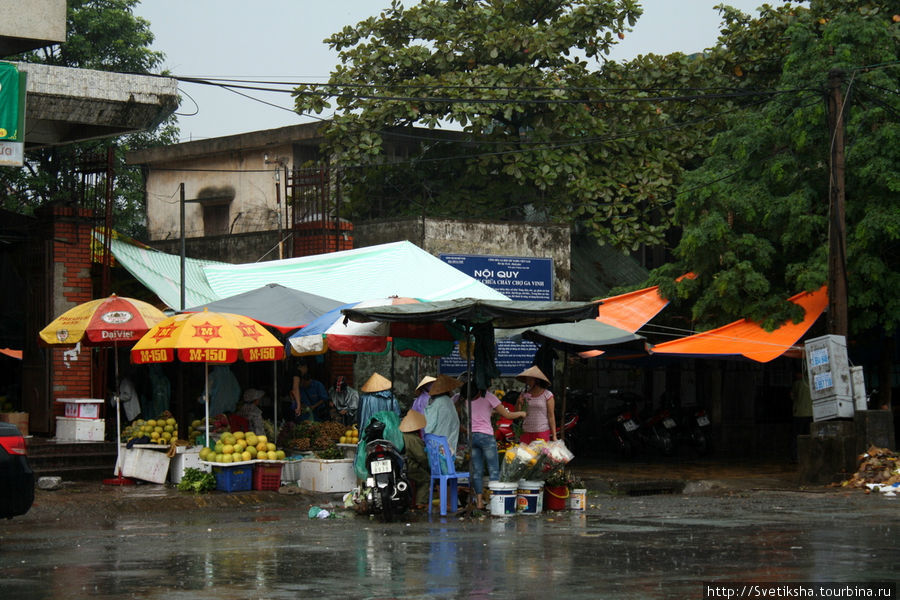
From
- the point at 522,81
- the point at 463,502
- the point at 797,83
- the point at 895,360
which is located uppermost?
the point at 522,81

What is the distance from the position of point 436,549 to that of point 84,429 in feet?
29.1

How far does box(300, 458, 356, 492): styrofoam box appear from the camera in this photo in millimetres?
15641

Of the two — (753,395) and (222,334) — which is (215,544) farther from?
(753,395)

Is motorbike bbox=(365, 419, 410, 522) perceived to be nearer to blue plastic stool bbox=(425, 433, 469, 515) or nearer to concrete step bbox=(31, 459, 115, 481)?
blue plastic stool bbox=(425, 433, 469, 515)

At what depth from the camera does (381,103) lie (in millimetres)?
25297

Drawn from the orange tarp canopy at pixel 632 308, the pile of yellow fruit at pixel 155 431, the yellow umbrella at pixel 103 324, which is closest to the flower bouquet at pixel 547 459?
the pile of yellow fruit at pixel 155 431

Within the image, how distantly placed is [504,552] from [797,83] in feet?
42.0

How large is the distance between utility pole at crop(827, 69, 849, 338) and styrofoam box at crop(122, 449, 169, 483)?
1030 centimetres

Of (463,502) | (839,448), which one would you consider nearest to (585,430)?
(839,448)

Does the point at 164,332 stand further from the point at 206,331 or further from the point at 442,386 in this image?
the point at 442,386

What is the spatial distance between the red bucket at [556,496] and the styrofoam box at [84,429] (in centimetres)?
726

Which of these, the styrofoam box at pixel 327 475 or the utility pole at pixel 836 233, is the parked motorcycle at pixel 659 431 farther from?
the styrofoam box at pixel 327 475

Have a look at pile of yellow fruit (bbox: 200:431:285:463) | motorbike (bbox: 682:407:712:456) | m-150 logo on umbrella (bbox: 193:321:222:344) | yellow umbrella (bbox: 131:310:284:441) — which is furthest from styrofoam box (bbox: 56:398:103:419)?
motorbike (bbox: 682:407:712:456)

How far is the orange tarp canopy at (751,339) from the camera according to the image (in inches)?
722
